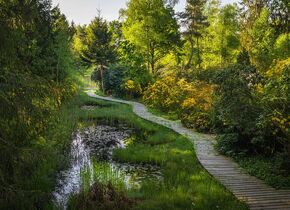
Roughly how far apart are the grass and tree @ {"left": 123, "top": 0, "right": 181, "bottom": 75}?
1586cm

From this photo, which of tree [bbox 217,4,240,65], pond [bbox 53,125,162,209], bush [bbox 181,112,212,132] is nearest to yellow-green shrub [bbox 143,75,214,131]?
bush [bbox 181,112,212,132]

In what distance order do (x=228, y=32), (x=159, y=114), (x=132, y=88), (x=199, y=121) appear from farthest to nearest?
(x=228, y=32) → (x=132, y=88) → (x=159, y=114) → (x=199, y=121)

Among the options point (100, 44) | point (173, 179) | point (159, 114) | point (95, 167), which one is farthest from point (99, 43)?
point (173, 179)

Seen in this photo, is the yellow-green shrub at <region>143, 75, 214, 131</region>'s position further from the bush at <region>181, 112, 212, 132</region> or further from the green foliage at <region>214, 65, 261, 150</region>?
the green foliage at <region>214, 65, 261, 150</region>

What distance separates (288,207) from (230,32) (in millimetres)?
35883

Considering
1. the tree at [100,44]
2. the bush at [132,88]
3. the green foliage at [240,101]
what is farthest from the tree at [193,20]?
the green foliage at [240,101]

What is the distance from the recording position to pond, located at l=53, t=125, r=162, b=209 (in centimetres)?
1018

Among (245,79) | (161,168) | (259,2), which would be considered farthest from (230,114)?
(259,2)

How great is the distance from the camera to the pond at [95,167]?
33.4 ft

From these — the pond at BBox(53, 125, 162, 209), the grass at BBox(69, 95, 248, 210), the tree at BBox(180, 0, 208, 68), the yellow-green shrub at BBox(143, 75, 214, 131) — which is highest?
the tree at BBox(180, 0, 208, 68)

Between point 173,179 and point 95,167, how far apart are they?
268 cm

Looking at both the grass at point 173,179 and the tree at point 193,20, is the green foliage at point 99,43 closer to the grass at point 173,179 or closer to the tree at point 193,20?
the tree at point 193,20

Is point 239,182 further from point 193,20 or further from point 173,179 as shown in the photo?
point 193,20

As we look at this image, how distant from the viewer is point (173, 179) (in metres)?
10.1
